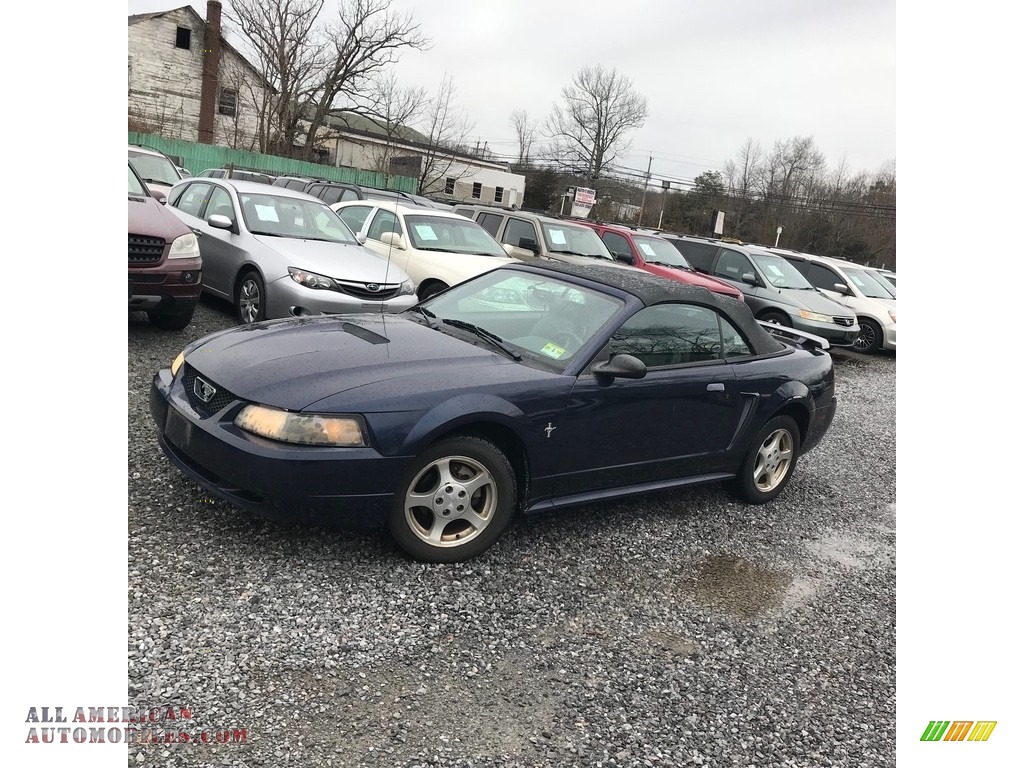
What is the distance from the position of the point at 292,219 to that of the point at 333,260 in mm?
1247

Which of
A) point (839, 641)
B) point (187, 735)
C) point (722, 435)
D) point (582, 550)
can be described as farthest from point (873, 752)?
point (187, 735)

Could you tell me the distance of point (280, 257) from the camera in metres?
7.81

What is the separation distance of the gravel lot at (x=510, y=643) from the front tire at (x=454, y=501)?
0.12 metres

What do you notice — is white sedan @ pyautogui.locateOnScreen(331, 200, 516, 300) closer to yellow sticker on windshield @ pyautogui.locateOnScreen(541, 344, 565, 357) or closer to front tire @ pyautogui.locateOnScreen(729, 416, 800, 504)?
front tire @ pyautogui.locateOnScreen(729, 416, 800, 504)

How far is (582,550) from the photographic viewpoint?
433 cm

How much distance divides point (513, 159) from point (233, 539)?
5872cm

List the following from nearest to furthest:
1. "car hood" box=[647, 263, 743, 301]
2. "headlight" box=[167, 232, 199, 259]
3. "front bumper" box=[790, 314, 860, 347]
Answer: "headlight" box=[167, 232, 199, 259], "car hood" box=[647, 263, 743, 301], "front bumper" box=[790, 314, 860, 347]

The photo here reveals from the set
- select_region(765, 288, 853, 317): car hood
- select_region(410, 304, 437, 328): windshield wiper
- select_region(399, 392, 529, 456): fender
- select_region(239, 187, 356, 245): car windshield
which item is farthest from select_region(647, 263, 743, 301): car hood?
select_region(399, 392, 529, 456): fender

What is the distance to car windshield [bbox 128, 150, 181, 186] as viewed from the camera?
49.2ft

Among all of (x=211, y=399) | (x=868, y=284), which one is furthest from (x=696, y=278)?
(x=211, y=399)

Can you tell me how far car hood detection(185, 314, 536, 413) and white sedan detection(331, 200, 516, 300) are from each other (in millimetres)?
4737

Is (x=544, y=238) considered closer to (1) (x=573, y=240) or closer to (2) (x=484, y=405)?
(1) (x=573, y=240)

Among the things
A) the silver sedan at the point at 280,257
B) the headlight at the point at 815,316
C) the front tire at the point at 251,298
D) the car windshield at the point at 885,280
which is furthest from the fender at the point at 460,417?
the car windshield at the point at 885,280

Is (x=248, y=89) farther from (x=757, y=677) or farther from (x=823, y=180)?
(x=757, y=677)
